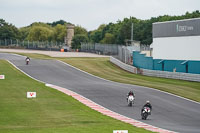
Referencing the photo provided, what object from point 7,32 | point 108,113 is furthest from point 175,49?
point 7,32

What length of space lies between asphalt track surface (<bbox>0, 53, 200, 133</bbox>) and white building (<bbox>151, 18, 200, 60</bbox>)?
1325cm

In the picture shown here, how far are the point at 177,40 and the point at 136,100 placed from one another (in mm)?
29629

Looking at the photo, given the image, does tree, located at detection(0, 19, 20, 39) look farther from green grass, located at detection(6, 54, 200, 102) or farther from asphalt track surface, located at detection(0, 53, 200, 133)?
asphalt track surface, located at detection(0, 53, 200, 133)

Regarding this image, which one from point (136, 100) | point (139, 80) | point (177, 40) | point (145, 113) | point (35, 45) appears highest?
point (177, 40)

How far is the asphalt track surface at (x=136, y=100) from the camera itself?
30.7 metres

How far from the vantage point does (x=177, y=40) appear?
225ft

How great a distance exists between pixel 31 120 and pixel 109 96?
1542cm

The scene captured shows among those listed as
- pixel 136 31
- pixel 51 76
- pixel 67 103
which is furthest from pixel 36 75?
pixel 136 31

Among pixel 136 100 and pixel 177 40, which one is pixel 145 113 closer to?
pixel 136 100

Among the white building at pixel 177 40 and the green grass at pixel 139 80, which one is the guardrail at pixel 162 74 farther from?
the white building at pixel 177 40

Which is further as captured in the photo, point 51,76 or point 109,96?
point 51,76

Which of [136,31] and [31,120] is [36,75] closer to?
[31,120]

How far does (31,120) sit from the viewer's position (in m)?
27.9

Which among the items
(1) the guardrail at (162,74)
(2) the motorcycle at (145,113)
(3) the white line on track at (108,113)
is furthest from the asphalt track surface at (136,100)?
(1) the guardrail at (162,74)
